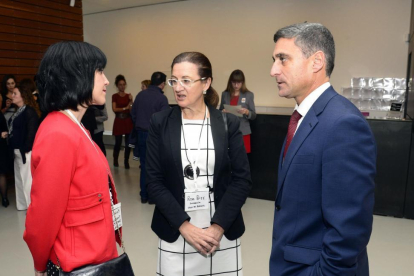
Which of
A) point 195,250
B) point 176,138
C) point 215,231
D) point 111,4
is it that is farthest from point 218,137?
point 111,4

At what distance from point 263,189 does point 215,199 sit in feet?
11.1

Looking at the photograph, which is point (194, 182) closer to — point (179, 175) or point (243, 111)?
point (179, 175)

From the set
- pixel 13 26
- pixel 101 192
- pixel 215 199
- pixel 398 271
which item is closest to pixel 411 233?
pixel 398 271

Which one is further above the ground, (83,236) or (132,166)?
(83,236)

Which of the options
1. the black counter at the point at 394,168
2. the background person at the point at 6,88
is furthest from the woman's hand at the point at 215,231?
the background person at the point at 6,88

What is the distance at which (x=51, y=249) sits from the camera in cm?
129

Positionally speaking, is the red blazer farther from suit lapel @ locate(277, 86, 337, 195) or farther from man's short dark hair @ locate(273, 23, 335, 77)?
man's short dark hair @ locate(273, 23, 335, 77)

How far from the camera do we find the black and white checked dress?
1.77 metres

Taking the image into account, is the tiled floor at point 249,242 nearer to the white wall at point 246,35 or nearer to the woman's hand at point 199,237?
the woman's hand at point 199,237

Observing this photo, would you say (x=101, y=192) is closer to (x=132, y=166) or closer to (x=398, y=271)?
(x=398, y=271)

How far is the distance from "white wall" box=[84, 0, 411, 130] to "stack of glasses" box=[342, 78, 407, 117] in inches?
4.9

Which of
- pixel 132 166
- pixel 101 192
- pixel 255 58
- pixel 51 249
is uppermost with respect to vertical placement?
pixel 255 58

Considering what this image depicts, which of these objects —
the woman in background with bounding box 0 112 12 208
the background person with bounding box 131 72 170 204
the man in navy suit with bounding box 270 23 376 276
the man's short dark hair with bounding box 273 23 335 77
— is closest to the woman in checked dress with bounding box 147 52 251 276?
the man in navy suit with bounding box 270 23 376 276

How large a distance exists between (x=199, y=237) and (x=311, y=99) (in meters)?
0.87
